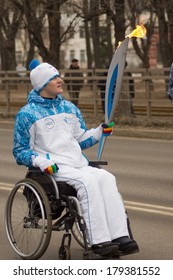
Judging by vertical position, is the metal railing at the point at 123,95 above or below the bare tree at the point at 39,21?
below

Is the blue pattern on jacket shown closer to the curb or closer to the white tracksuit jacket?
the white tracksuit jacket

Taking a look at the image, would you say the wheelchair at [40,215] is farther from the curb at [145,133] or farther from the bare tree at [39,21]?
the bare tree at [39,21]

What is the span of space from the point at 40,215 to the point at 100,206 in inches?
22.6

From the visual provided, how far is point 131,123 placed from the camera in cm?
2355

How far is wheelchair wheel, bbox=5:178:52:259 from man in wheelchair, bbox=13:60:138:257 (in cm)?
21

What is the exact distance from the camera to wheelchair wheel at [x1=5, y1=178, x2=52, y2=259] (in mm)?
7369

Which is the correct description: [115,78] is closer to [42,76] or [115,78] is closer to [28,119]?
[42,76]

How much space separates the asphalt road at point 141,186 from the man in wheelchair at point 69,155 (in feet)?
2.05

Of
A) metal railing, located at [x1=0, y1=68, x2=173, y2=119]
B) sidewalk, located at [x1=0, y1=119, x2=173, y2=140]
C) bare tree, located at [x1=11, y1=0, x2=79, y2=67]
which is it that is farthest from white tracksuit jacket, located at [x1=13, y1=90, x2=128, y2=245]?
bare tree, located at [x1=11, y1=0, x2=79, y2=67]

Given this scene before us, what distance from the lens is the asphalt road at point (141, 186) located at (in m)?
8.34

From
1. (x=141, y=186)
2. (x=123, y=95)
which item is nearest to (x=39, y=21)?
(x=123, y=95)

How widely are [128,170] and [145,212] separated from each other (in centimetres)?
452

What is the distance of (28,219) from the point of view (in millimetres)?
7746

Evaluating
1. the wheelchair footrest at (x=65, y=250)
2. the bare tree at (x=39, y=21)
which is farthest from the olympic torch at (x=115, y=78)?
the bare tree at (x=39, y=21)
